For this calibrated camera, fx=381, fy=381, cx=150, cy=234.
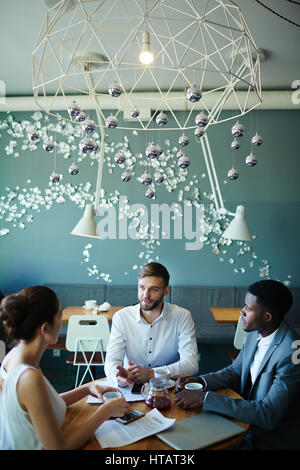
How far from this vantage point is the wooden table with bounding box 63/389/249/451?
1495 millimetres

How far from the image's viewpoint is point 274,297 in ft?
7.15

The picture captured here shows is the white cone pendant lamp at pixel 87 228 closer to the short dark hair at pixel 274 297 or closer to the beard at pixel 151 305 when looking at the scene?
the beard at pixel 151 305

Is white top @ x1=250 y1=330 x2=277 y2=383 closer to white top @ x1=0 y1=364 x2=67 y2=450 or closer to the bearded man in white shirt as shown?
the bearded man in white shirt

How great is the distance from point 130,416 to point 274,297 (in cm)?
104

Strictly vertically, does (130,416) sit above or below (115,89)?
below

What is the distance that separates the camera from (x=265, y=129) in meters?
5.38

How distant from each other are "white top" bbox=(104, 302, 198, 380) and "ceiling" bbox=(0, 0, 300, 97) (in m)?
2.78

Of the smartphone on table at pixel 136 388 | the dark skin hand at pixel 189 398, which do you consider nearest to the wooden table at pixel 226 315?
the smartphone on table at pixel 136 388

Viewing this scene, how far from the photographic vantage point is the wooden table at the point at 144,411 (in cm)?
150

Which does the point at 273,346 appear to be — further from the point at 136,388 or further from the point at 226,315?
the point at 226,315

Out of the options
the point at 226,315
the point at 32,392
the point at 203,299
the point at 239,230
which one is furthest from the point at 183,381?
the point at 203,299

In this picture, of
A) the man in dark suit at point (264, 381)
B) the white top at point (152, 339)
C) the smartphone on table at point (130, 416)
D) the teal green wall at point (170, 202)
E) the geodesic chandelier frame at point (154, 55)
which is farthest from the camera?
the teal green wall at point (170, 202)

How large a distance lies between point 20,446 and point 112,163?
174 inches

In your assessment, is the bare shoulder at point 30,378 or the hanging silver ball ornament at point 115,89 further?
the hanging silver ball ornament at point 115,89
